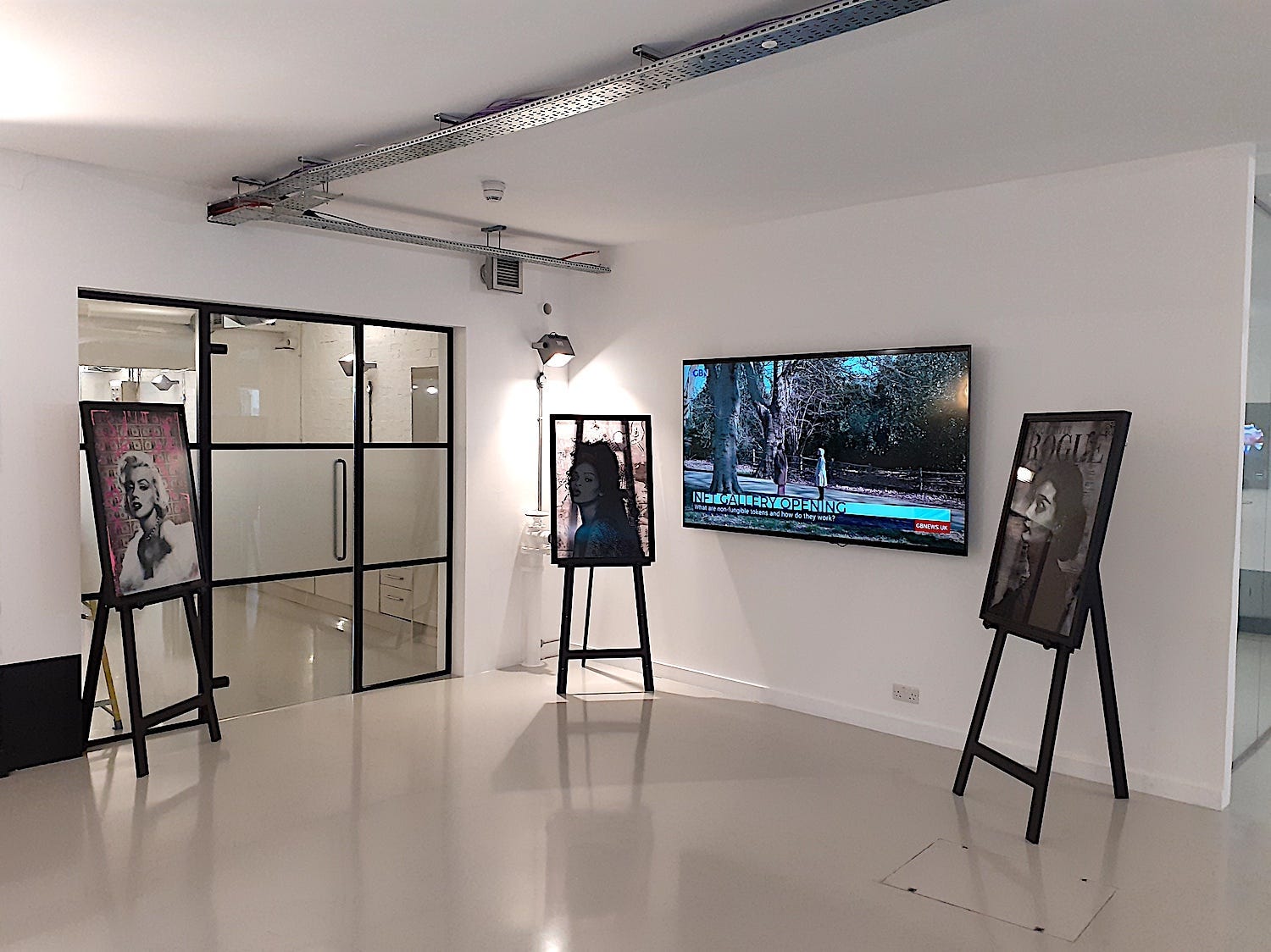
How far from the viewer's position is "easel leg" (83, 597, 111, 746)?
4348 mm

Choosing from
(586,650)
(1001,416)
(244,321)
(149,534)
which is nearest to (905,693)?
(1001,416)

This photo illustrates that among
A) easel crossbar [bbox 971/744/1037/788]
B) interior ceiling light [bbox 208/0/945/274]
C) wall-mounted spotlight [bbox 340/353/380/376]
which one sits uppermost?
interior ceiling light [bbox 208/0/945/274]

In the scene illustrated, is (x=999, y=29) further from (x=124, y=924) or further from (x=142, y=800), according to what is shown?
(x=142, y=800)

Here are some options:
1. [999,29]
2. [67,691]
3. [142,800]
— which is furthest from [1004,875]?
[67,691]

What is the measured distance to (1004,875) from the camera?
11.2ft

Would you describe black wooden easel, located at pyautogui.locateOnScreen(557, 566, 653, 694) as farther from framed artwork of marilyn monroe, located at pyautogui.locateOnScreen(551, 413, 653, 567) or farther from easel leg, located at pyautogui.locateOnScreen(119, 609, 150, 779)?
easel leg, located at pyautogui.locateOnScreen(119, 609, 150, 779)

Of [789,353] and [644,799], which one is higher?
[789,353]

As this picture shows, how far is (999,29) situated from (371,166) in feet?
7.93

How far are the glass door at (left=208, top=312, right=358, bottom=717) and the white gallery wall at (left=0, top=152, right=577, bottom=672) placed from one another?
29cm

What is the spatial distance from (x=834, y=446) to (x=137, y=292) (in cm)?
345

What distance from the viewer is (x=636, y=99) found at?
3.46 metres

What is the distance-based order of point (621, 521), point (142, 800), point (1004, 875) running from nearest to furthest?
point (1004, 875) < point (142, 800) < point (621, 521)

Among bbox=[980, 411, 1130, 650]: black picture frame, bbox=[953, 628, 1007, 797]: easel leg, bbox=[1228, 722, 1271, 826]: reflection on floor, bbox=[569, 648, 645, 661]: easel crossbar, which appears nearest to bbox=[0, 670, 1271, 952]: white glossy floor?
bbox=[1228, 722, 1271, 826]: reflection on floor

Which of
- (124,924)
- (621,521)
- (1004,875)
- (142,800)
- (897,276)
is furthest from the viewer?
(621,521)
